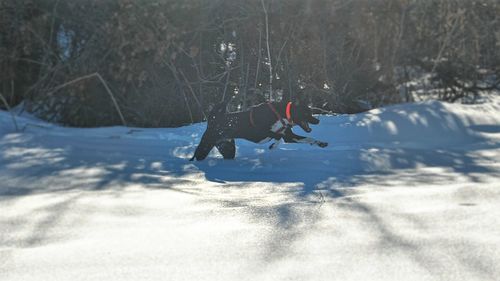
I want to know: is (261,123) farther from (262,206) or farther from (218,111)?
(262,206)

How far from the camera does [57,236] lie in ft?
12.4

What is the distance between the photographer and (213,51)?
8.59 meters

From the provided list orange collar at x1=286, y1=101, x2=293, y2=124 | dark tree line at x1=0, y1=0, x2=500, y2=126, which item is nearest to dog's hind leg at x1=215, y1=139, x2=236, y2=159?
orange collar at x1=286, y1=101, x2=293, y2=124

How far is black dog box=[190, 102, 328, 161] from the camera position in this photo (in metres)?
5.93

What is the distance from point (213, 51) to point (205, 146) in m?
2.63

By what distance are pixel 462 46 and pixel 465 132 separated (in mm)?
2540

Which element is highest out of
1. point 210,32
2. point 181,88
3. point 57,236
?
point 210,32

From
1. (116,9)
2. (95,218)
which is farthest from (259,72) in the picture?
(95,218)

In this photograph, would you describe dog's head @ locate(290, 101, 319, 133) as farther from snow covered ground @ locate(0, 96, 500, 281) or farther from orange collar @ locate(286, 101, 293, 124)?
snow covered ground @ locate(0, 96, 500, 281)

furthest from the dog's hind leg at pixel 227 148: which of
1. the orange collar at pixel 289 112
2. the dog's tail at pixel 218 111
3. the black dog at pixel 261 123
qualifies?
the orange collar at pixel 289 112

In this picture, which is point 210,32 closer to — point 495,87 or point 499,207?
point 495,87

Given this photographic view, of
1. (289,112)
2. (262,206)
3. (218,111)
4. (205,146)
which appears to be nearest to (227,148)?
(205,146)

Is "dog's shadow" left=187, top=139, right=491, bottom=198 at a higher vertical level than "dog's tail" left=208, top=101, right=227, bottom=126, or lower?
lower

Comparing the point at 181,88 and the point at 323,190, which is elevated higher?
the point at 181,88
